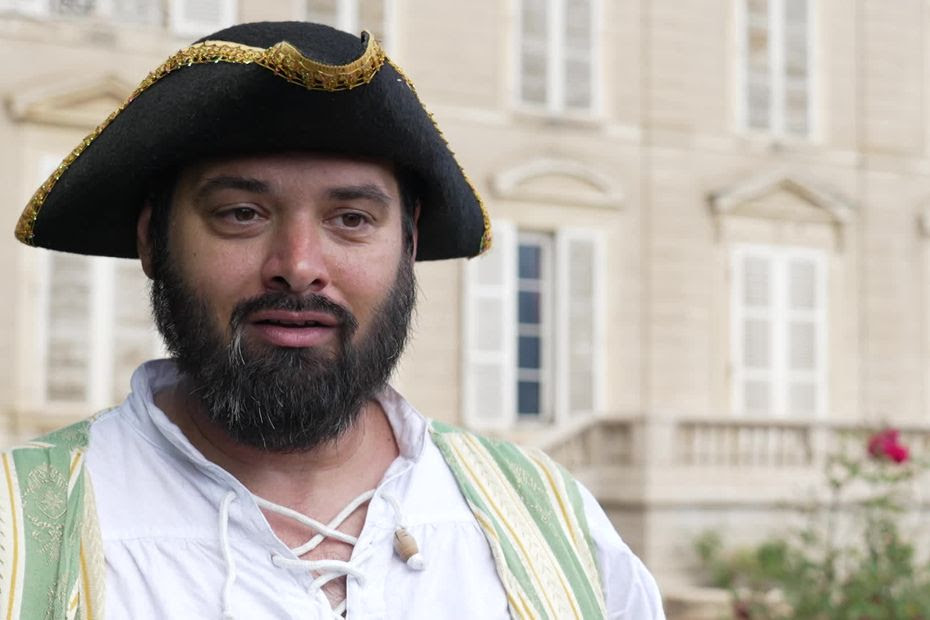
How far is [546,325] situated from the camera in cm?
1291

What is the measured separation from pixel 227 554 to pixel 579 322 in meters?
11.0

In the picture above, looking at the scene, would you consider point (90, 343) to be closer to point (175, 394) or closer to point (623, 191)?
point (623, 191)

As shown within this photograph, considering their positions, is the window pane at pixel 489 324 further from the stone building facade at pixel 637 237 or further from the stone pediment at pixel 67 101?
the stone pediment at pixel 67 101

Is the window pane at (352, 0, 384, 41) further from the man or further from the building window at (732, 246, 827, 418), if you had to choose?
the man

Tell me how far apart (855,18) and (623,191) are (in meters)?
3.37

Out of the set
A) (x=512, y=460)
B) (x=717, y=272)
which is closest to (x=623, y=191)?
(x=717, y=272)

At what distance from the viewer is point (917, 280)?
14.5 m

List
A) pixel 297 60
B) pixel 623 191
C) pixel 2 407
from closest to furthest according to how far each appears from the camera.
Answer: pixel 297 60, pixel 2 407, pixel 623 191

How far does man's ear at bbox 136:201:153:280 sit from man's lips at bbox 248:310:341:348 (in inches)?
11.0

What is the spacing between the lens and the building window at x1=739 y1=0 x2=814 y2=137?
1390 centimetres

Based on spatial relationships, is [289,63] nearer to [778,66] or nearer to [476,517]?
[476,517]

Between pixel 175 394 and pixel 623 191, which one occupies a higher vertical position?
pixel 623 191

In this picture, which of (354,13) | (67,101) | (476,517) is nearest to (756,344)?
(354,13)

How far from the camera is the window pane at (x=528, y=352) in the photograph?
12.8 m
